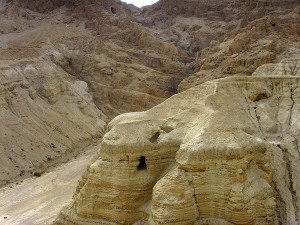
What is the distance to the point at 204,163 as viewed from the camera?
15969 millimetres

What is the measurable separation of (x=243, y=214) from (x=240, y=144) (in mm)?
2384

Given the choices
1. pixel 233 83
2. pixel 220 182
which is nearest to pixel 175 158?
pixel 220 182

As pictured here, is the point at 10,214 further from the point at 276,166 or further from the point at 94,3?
the point at 94,3

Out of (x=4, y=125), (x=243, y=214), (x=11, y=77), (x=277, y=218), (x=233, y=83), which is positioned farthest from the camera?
(x=11, y=77)

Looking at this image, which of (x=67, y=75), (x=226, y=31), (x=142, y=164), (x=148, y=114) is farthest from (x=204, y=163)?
(x=226, y=31)

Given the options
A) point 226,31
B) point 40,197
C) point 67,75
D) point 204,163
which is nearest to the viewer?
point 204,163

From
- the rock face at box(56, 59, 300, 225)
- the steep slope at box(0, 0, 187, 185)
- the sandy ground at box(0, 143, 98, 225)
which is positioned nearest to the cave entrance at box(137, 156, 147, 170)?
the rock face at box(56, 59, 300, 225)

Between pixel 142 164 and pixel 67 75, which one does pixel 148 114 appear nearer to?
pixel 142 164

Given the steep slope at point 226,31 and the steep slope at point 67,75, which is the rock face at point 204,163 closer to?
the steep slope at point 67,75

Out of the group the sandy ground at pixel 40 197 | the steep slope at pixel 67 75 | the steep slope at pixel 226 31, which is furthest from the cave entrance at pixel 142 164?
the steep slope at pixel 226 31

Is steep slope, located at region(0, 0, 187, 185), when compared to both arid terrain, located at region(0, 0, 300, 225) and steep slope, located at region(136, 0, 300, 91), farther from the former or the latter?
steep slope, located at region(136, 0, 300, 91)

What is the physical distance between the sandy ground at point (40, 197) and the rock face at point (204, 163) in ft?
26.3

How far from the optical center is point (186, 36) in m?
83.2

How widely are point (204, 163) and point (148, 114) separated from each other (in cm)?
520
